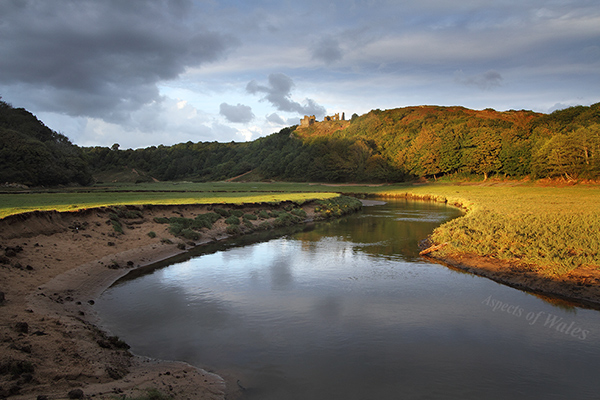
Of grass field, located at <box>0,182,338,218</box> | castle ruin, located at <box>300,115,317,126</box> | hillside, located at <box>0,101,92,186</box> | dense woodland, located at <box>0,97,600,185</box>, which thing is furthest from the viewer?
castle ruin, located at <box>300,115,317,126</box>

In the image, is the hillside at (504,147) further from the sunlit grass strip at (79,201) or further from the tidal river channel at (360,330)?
the tidal river channel at (360,330)

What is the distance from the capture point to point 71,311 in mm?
8797

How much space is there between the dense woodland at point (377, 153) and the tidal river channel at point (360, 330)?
48.9 metres

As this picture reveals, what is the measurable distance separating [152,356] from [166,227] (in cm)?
1278

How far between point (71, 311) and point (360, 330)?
7.08m

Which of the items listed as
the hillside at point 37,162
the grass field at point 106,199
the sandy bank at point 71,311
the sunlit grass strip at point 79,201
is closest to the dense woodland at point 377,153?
the hillside at point 37,162

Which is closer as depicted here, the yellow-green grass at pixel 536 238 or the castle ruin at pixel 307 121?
the yellow-green grass at pixel 536 238

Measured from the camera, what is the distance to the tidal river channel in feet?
20.0

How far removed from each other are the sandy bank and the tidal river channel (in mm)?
607

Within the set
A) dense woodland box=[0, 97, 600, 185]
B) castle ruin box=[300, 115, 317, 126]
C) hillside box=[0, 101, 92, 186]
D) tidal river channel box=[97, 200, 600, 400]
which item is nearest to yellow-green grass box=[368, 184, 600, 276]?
tidal river channel box=[97, 200, 600, 400]

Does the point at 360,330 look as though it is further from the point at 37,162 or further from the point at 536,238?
the point at 37,162

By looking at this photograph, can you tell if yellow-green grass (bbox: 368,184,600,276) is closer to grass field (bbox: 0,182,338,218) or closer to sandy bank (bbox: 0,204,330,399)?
sandy bank (bbox: 0,204,330,399)

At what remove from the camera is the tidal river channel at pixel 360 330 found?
240 inches

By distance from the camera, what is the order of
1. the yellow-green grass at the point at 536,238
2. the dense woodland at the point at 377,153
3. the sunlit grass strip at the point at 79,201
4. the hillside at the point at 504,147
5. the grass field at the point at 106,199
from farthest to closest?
the hillside at the point at 504,147, the dense woodland at the point at 377,153, the grass field at the point at 106,199, the sunlit grass strip at the point at 79,201, the yellow-green grass at the point at 536,238
